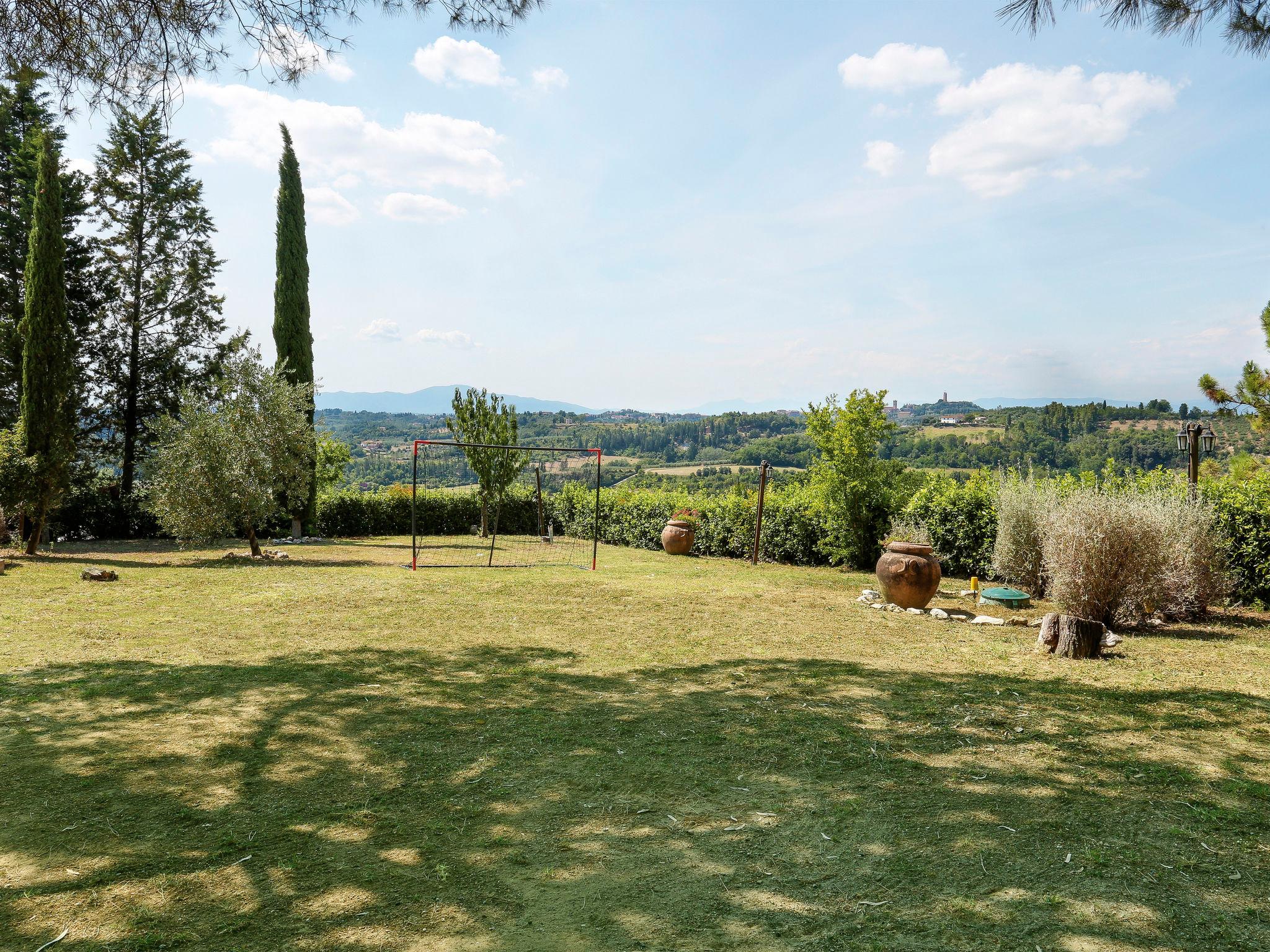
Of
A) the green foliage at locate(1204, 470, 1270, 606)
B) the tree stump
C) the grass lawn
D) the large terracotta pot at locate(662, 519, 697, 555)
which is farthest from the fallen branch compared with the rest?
the large terracotta pot at locate(662, 519, 697, 555)

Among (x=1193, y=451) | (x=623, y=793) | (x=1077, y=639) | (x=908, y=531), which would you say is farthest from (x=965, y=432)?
(x=623, y=793)

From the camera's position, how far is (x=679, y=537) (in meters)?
16.5

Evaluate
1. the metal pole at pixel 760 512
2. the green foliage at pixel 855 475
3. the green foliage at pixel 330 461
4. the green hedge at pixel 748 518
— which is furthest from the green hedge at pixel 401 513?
the green foliage at pixel 855 475

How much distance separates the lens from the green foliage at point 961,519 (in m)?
11.4

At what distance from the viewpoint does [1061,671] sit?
6230 mm

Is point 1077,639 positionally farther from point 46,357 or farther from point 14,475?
point 46,357

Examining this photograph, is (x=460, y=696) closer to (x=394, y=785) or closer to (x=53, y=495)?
(x=394, y=785)

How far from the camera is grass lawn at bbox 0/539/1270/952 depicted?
2.58 m

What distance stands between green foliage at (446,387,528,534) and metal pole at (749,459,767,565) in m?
7.03

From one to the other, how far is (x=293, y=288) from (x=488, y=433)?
636 centimetres

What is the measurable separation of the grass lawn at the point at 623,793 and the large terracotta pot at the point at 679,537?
912 cm

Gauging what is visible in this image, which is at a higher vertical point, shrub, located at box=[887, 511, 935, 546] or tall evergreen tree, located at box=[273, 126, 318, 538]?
tall evergreen tree, located at box=[273, 126, 318, 538]

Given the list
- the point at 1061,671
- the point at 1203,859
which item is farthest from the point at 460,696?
the point at 1061,671

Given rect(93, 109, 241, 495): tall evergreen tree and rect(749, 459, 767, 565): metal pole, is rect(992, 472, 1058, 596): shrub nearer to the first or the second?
rect(749, 459, 767, 565): metal pole
